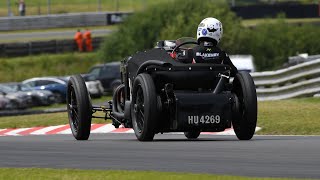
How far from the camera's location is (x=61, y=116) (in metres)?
23.9

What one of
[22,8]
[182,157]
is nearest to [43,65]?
[22,8]

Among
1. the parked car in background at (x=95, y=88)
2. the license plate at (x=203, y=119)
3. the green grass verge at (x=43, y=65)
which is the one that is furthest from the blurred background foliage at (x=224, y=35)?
the license plate at (x=203, y=119)

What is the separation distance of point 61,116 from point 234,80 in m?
10.4

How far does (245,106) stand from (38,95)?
29843mm

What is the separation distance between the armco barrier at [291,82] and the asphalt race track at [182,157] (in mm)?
14874

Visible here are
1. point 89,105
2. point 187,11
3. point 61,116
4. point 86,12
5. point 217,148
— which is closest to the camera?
point 217,148

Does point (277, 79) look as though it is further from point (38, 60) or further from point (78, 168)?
point (38, 60)

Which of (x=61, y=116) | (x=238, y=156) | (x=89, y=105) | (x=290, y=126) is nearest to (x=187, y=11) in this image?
(x=61, y=116)

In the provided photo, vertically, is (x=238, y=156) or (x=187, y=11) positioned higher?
(x=238, y=156)

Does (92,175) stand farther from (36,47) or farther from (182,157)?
(36,47)

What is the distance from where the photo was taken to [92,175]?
32.6 ft

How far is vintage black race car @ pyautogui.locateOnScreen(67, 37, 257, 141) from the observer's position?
13.4 meters

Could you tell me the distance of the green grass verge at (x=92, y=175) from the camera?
378 inches

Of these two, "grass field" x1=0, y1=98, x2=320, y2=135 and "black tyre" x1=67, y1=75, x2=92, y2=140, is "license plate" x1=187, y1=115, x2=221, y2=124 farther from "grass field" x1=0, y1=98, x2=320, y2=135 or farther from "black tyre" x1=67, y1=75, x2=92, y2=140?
"grass field" x1=0, y1=98, x2=320, y2=135
